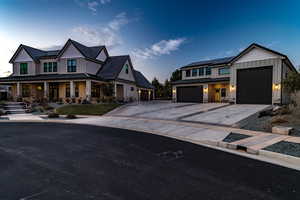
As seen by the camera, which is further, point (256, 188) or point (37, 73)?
point (37, 73)

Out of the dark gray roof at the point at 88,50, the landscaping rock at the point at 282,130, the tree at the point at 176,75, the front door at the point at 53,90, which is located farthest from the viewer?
the tree at the point at 176,75

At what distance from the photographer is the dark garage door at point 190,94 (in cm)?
2438

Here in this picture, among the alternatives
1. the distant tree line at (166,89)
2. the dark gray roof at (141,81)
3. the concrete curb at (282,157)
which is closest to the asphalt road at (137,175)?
the concrete curb at (282,157)

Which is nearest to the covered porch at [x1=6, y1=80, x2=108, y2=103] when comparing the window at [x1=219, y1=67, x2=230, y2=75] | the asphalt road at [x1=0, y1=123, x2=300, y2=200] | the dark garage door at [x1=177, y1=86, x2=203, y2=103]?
the dark garage door at [x1=177, y1=86, x2=203, y2=103]

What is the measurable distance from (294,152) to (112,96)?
20306 mm

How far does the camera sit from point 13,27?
798 inches

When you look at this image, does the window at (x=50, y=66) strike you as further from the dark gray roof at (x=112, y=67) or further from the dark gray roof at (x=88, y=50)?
the dark gray roof at (x=112, y=67)

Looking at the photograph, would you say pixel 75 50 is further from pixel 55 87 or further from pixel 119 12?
pixel 119 12

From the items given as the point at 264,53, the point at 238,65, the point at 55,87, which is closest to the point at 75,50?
the point at 55,87

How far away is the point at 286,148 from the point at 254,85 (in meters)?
14.3

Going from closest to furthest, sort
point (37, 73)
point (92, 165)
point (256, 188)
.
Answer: point (256, 188) → point (92, 165) → point (37, 73)

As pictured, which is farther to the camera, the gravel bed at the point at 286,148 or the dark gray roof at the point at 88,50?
the dark gray roof at the point at 88,50

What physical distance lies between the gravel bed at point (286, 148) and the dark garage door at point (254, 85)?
13156 mm

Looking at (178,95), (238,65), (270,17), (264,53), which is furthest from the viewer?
(178,95)
